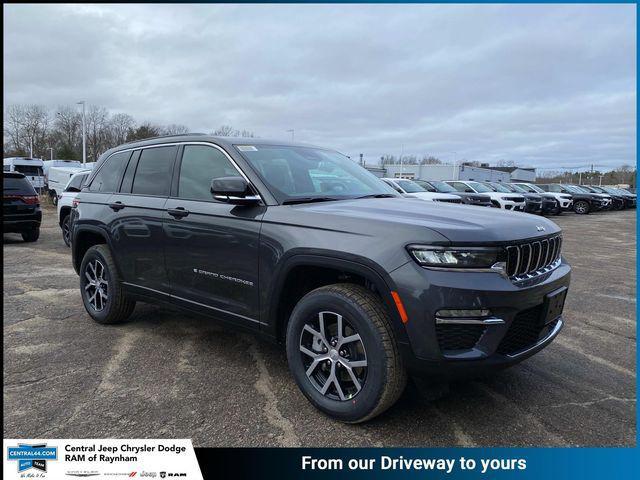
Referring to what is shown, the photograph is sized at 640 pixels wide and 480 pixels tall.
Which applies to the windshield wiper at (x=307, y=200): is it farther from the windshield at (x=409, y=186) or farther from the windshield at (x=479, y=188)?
the windshield at (x=479, y=188)

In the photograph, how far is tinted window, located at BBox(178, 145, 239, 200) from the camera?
3.62m

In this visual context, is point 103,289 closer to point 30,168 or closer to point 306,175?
point 306,175

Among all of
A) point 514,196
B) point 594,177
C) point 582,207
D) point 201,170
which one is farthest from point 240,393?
point 594,177

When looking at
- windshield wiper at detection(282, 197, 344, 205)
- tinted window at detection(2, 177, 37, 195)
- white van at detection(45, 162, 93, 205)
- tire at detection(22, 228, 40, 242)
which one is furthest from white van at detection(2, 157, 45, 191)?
windshield wiper at detection(282, 197, 344, 205)

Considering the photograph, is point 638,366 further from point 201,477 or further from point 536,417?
point 201,477

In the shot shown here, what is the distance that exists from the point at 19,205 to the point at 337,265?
34.8 ft

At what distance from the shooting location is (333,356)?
2869mm

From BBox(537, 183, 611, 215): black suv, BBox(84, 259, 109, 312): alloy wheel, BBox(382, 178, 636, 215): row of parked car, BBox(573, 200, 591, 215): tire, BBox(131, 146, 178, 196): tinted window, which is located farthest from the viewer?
BBox(573, 200, 591, 215): tire

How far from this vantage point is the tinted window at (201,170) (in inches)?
143

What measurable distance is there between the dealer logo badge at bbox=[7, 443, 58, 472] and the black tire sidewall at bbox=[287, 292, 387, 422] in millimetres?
1471

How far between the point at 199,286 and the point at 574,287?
5.55m

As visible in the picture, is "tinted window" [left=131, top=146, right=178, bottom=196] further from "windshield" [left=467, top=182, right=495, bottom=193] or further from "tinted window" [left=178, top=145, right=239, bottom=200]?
"windshield" [left=467, top=182, right=495, bottom=193]

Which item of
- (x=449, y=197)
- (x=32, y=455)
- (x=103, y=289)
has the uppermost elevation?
(x=449, y=197)

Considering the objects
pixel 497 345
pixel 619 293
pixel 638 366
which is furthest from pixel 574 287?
pixel 497 345
